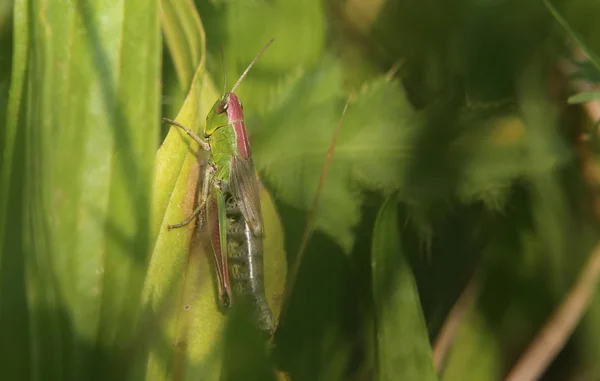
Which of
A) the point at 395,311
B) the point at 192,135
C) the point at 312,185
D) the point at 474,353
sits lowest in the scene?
the point at 474,353

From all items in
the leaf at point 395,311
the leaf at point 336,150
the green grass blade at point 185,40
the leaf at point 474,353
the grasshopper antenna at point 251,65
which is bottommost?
the leaf at point 474,353

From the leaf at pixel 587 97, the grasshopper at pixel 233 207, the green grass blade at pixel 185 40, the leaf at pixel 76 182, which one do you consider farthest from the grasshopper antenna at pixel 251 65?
the leaf at pixel 587 97

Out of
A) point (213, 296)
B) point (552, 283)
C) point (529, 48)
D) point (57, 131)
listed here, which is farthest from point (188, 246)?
point (529, 48)

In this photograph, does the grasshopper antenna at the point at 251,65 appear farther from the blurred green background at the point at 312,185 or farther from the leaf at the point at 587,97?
the leaf at the point at 587,97

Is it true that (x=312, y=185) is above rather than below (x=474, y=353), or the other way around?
above

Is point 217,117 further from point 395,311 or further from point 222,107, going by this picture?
point 395,311

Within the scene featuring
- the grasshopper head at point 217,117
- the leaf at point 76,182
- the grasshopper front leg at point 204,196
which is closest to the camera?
Result: the leaf at point 76,182

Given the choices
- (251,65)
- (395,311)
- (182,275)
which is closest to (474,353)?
(395,311)
